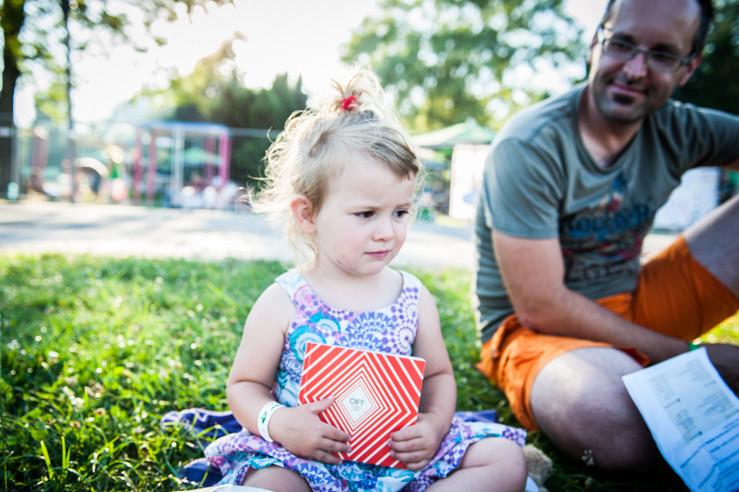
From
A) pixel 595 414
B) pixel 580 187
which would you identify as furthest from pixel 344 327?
pixel 580 187

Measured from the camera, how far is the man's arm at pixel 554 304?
5.54 ft

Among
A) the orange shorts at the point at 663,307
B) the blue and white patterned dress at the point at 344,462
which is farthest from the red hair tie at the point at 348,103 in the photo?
the orange shorts at the point at 663,307

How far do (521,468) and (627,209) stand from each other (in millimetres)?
1275

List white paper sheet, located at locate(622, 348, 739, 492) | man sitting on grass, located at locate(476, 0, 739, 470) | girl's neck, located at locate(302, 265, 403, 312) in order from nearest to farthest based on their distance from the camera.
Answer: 1. white paper sheet, located at locate(622, 348, 739, 492)
2. girl's neck, located at locate(302, 265, 403, 312)
3. man sitting on grass, located at locate(476, 0, 739, 470)

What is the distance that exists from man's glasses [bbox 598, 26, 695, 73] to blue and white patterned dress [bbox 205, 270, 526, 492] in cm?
124

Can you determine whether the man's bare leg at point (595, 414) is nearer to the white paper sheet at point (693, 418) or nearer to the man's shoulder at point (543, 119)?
the white paper sheet at point (693, 418)

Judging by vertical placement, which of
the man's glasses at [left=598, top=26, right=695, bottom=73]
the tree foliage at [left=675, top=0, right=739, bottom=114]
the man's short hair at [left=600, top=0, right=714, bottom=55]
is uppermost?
the tree foliage at [left=675, top=0, right=739, bottom=114]

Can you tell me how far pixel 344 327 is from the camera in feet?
4.21

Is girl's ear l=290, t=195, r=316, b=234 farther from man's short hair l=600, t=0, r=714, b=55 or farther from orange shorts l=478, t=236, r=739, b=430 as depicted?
man's short hair l=600, t=0, r=714, b=55

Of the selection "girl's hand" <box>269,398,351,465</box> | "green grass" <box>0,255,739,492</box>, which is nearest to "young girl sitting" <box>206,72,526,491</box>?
"girl's hand" <box>269,398,351,465</box>

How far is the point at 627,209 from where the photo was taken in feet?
6.50

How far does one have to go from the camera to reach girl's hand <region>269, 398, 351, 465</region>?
3.51 feet

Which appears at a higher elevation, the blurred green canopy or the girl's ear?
the blurred green canopy

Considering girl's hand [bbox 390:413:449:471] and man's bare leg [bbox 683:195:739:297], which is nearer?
girl's hand [bbox 390:413:449:471]
